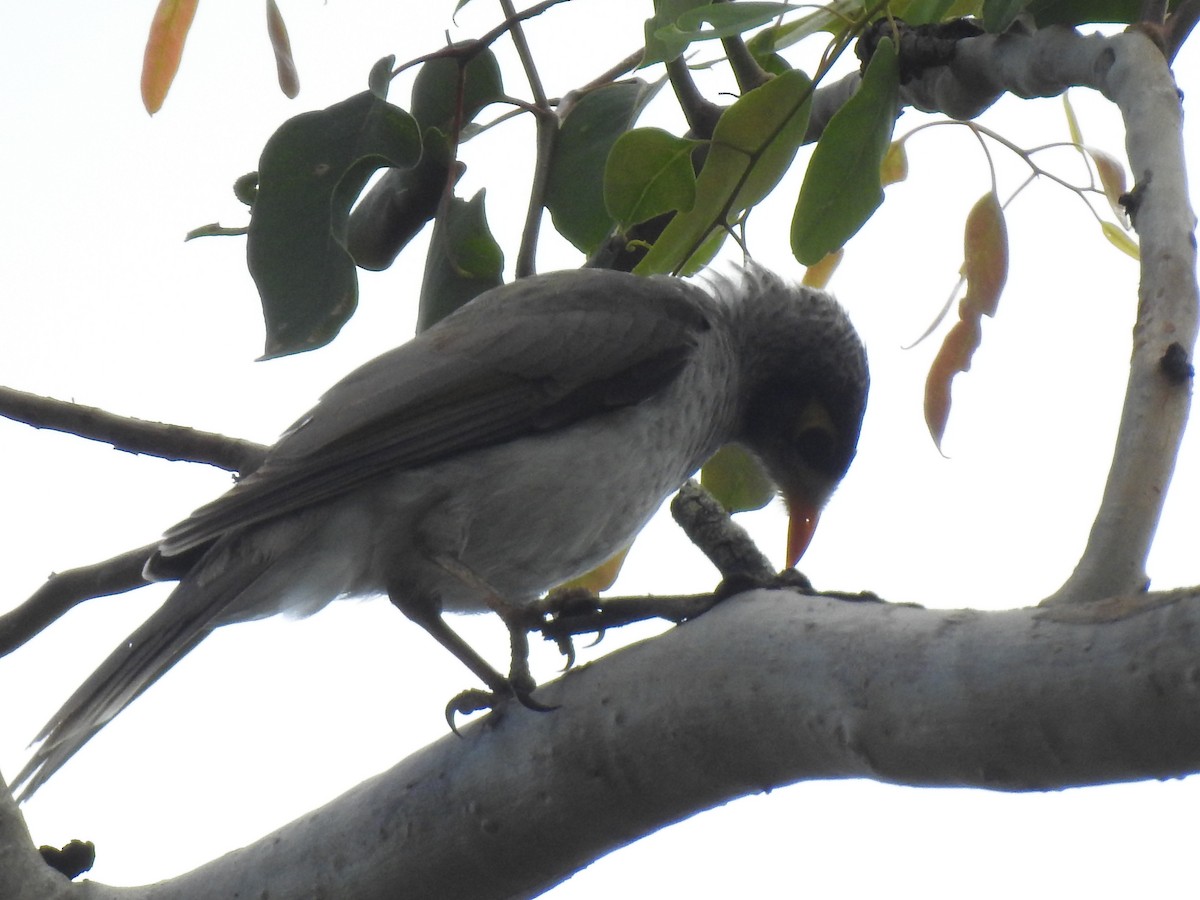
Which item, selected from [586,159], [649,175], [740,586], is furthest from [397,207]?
[740,586]

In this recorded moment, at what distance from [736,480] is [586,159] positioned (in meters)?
1.24

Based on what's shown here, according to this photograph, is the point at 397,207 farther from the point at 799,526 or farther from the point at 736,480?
the point at 799,526

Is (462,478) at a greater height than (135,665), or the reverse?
(462,478)

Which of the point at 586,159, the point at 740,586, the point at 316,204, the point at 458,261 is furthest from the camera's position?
the point at 458,261

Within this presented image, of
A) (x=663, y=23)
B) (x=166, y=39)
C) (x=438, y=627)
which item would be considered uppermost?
(x=166, y=39)

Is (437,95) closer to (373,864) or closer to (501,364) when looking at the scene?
(501,364)

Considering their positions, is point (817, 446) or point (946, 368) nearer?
point (946, 368)

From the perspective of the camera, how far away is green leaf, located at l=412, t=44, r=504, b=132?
3559 millimetres

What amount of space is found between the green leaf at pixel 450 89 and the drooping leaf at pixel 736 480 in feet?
4.52

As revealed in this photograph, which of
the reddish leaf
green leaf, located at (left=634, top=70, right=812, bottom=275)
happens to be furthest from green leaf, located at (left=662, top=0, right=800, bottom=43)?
the reddish leaf

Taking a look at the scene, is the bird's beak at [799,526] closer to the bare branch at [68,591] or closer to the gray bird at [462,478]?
the gray bird at [462,478]

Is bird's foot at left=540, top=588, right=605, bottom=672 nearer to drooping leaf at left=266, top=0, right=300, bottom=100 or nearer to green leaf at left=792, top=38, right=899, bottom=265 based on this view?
green leaf at left=792, top=38, right=899, bottom=265

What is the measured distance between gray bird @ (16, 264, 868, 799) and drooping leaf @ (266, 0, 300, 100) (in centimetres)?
74

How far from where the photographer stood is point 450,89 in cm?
358
